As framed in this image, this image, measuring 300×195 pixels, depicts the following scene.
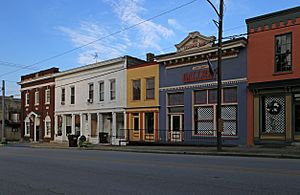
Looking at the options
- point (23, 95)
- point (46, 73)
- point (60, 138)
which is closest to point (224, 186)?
point (60, 138)

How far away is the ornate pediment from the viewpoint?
1006 inches

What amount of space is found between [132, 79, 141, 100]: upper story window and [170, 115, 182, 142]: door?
4.17 metres

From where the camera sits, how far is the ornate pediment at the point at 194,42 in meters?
25.6

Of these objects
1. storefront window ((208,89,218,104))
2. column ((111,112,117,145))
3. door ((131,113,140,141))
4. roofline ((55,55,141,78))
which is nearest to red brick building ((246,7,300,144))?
storefront window ((208,89,218,104))

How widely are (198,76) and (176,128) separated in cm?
443

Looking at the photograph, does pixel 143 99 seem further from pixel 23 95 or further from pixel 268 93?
pixel 23 95

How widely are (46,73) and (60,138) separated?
7.82 m

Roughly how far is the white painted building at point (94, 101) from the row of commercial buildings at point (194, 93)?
0.29 feet

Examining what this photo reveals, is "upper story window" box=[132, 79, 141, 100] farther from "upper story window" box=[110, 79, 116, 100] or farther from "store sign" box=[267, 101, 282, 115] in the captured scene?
"store sign" box=[267, 101, 282, 115]

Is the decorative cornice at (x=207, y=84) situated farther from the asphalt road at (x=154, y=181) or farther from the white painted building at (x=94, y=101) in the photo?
the asphalt road at (x=154, y=181)

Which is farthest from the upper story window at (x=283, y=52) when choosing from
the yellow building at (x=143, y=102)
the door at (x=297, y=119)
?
the yellow building at (x=143, y=102)

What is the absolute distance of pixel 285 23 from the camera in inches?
849

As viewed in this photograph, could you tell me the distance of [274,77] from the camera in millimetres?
21875

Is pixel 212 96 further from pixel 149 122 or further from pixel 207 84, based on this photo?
pixel 149 122
